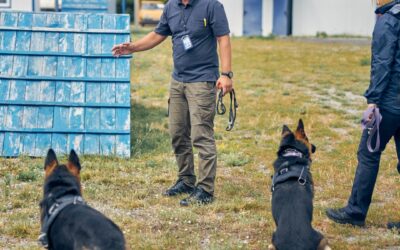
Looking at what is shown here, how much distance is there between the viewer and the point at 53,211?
4344mm

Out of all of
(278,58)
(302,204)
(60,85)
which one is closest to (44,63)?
(60,85)

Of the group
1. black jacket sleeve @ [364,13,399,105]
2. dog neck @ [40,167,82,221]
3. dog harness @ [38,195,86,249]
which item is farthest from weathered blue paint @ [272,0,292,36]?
dog harness @ [38,195,86,249]

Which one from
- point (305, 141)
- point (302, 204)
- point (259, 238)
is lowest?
point (259, 238)

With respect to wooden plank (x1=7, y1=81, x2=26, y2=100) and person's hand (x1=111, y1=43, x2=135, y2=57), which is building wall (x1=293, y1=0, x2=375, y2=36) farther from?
person's hand (x1=111, y1=43, x2=135, y2=57)

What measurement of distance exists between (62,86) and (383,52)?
4.57 metres

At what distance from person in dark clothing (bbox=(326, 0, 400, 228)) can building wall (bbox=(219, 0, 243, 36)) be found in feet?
87.8

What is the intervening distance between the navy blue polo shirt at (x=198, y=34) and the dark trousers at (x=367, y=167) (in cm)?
158

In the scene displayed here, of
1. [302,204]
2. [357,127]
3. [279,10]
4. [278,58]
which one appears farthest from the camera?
[279,10]

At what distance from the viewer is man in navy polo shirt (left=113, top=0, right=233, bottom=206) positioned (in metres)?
6.41

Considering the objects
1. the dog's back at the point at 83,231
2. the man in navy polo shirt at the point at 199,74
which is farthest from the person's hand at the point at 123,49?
the dog's back at the point at 83,231

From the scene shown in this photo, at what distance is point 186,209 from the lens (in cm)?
643

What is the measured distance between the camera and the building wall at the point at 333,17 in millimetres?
29375

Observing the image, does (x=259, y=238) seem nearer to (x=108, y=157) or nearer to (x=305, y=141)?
(x=305, y=141)

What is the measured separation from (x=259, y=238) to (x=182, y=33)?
2053 mm
